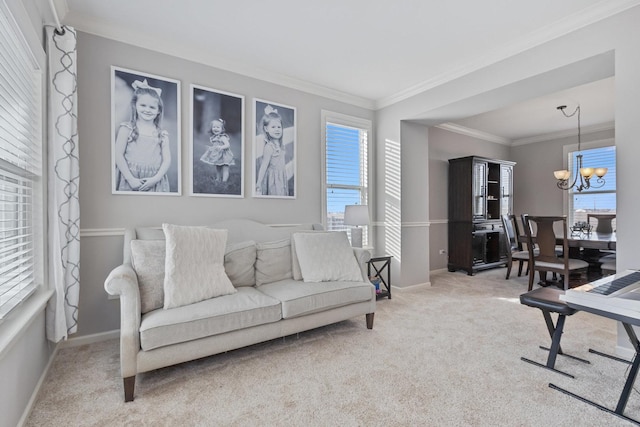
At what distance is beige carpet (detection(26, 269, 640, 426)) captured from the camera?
163 centimetres

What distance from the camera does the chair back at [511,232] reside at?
4.69 meters

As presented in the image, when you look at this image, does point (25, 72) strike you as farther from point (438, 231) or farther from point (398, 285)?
point (438, 231)

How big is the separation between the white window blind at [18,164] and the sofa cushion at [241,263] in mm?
1244

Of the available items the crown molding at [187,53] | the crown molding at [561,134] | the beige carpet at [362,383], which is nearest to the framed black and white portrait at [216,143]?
the crown molding at [187,53]

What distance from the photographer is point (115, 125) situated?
264cm

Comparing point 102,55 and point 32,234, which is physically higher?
point 102,55

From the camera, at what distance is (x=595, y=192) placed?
571 cm

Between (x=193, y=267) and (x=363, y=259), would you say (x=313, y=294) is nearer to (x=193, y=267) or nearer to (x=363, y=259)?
(x=363, y=259)

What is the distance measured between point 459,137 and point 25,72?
5870 mm

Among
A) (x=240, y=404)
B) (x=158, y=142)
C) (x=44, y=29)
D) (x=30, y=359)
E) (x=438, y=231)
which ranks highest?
(x=44, y=29)

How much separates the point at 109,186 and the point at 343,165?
2612 mm

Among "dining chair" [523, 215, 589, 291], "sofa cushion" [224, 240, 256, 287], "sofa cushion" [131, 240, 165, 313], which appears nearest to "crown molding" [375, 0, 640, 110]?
"dining chair" [523, 215, 589, 291]

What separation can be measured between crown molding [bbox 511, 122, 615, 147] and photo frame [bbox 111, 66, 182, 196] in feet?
22.2

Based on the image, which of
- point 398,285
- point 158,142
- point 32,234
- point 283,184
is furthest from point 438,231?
point 32,234
